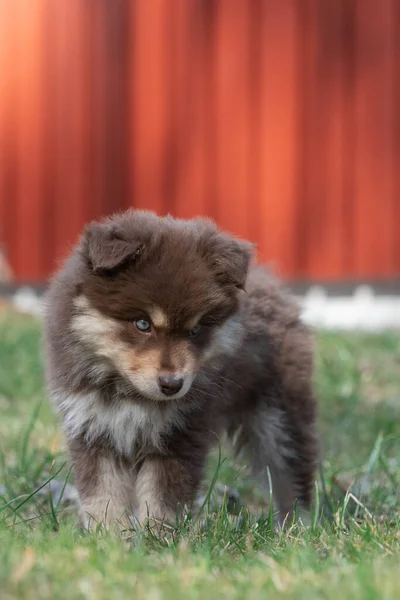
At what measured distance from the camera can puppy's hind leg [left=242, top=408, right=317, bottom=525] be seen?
4602 millimetres

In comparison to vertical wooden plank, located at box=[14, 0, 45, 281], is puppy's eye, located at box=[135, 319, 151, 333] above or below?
below

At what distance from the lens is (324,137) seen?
1066 cm

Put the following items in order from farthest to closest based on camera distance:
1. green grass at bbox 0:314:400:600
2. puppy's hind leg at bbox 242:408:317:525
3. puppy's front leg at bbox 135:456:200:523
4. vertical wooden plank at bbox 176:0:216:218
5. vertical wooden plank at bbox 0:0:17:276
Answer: vertical wooden plank at bbox 0:0:17:276 < vertical wooden plank at bbox 176:0:216:218 < puppy's hind leg at bbox 242:408:317:525 < puppy's front leg at bbox 135:456:200:523 < green grass at bbox 0:314:400:600

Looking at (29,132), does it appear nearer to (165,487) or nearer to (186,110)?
(186,110)

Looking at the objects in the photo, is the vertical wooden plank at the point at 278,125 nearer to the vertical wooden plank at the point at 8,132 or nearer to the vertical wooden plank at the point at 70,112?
the vertical wooden plank at the point at 70,112

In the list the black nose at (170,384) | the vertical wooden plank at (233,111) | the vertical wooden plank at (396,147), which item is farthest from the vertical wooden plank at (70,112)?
the black nose at (170,384)

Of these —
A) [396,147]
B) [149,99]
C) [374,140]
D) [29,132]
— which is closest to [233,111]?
[149,99]

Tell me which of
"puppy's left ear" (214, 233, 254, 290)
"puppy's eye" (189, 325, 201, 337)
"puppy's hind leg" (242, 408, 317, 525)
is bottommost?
"puppy's hind leg" (242, 408, 317, 525)

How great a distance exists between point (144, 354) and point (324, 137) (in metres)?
7.45

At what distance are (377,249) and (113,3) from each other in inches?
157

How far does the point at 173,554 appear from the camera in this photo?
3.04 metres

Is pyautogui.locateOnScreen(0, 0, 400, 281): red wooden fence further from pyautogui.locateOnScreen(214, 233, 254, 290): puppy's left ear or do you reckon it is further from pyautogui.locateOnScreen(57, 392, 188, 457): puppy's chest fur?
pyautogui.locateOnScreen(57, 392, 188, 457): puppy's chest fur

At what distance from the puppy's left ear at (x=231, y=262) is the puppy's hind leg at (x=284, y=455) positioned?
0.94 meters

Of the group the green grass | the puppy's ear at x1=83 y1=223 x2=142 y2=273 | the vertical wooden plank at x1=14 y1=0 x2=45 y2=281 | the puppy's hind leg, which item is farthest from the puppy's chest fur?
the vertical wooden plank at x1=14 y1=0 x2=45 y2=281
